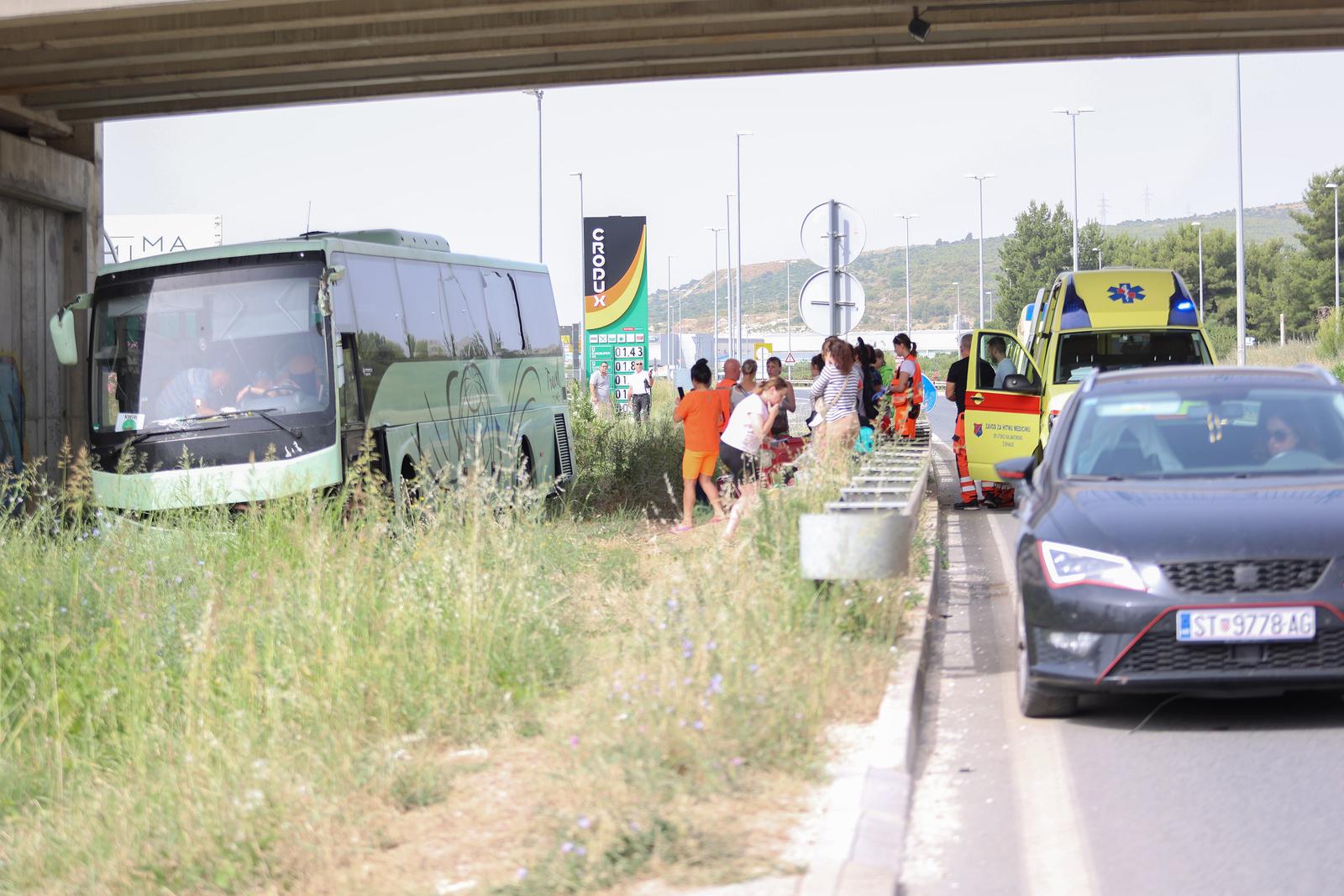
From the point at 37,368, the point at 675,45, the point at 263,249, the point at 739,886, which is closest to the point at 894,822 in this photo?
the point at 739,886

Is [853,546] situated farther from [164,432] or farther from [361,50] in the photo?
[361,50]

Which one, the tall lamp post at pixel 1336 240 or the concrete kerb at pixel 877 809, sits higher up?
the tall lamp post at pixel 1336 240

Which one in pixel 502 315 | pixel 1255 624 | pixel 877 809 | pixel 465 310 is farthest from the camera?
pixel 502 315

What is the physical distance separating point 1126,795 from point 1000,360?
12664 millimetres

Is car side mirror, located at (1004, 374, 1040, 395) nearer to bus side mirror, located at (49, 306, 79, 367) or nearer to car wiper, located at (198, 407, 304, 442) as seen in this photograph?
car wiper, located at (198, 407, 304, 442)

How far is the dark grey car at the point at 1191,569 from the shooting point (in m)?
6.91

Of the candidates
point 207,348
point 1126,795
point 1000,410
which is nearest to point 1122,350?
point 1000,410

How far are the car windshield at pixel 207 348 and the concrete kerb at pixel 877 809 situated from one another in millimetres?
7900

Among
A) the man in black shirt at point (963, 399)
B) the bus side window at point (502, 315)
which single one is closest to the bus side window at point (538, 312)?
the bus side window at point (502, 315)

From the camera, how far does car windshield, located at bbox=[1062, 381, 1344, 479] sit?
8.04m

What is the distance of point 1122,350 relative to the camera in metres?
18.2

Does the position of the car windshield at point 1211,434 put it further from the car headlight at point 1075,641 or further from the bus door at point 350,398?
the bus door at point 350,398

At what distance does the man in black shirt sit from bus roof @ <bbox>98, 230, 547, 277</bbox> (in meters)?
6.27

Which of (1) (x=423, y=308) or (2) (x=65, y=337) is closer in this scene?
(2) (x=65, y=337)
